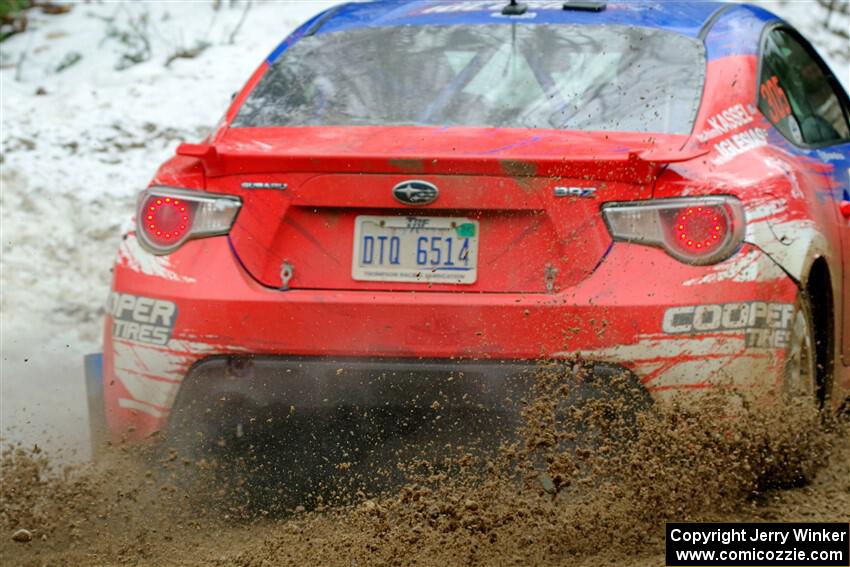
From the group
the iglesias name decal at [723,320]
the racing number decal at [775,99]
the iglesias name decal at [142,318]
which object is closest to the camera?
the iglesias name decal at [723,320]

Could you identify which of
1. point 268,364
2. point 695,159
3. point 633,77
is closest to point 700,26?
point 633,77

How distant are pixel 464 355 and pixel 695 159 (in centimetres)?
91

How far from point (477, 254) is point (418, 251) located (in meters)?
0.18

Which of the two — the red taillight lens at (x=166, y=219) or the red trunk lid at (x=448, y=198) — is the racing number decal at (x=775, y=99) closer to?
the red trunk lid at (x=448, y=198)

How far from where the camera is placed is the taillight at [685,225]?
411cm

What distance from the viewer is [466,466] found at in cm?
408

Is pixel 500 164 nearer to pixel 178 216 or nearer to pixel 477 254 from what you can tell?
pixel 477 254

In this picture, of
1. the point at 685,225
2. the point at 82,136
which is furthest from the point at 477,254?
the point at 82,136

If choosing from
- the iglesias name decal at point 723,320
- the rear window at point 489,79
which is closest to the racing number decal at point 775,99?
the rear window at point 489,79

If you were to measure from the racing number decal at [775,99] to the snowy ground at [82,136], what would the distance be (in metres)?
2.71

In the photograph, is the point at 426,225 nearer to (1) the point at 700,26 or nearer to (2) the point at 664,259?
(2) the point at 664,259

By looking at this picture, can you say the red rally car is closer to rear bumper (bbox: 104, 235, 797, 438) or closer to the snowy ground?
rear bumper (bbox: 104, 235, 797, 438)

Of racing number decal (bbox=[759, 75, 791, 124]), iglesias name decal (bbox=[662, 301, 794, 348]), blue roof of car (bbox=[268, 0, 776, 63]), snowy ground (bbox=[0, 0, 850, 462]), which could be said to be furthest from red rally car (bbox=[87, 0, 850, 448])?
snowy ground (bbox=[0, 0, 850, 462])

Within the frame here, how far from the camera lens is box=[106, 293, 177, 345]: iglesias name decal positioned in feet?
14.4
